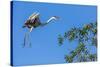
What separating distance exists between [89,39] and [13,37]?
2.18 feet

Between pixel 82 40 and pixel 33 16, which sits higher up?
pixel 33 16

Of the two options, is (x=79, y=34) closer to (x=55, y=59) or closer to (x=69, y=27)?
(x=69, y=27)

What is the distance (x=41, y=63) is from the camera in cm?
177

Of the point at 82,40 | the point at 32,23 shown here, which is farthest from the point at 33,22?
the point at 82,40

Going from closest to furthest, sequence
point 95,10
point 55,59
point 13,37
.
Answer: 1. point 13,37
2. point 55,59
3. point 95,10

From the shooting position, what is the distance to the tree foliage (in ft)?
6.08

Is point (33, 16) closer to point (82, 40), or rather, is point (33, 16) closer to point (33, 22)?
point (33, 22)

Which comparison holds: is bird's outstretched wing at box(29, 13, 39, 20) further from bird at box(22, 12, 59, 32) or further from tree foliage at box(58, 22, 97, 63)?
tree foliage at box(58, 22, 97, 63)

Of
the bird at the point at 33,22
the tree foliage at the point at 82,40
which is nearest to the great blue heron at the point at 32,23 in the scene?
the bird at the point at 33,22

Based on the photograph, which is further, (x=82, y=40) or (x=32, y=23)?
(x=82, y=40)

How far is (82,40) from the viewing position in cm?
190

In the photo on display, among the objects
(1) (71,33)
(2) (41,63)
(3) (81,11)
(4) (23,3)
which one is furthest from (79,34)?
(4) (23,3)

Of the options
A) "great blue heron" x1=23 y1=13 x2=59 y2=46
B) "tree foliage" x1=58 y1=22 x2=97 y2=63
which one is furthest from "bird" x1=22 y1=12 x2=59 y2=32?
"tree foliage" x1=58 y1=22 x2=97 y2=63

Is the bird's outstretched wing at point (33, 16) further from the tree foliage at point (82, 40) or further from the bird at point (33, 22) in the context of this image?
the tree foliage at point (82, 40)
